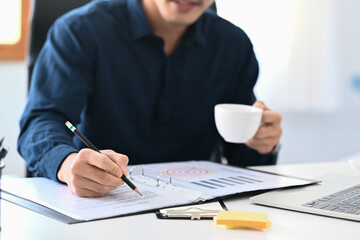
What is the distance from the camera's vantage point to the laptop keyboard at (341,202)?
85 centimetres

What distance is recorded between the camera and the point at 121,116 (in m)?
1.38

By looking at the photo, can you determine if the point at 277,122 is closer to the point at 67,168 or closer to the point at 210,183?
the point at 210,183

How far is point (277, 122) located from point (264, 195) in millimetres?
316

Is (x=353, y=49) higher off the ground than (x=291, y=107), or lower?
higher

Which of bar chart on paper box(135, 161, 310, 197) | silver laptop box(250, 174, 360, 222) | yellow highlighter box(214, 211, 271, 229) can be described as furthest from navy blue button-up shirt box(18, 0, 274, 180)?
yellow highlighter box(214, 211, 271, 229)

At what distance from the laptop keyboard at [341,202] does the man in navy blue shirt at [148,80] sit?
0.29 m

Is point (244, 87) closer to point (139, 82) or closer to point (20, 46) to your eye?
point (139, 82)

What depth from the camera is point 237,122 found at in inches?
42.1

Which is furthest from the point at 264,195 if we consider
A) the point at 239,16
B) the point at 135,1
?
the point at 239,16

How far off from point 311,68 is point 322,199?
203 cm

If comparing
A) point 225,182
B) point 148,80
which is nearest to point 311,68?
point 148,80

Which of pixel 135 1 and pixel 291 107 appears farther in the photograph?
pixel 291 107

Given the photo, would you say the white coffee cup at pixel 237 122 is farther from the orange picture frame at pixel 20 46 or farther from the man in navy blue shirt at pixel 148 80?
the orange picture frame at pixel 20 46

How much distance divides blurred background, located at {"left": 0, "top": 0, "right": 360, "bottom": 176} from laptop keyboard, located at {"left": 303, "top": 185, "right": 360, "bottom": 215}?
1.75 metres
